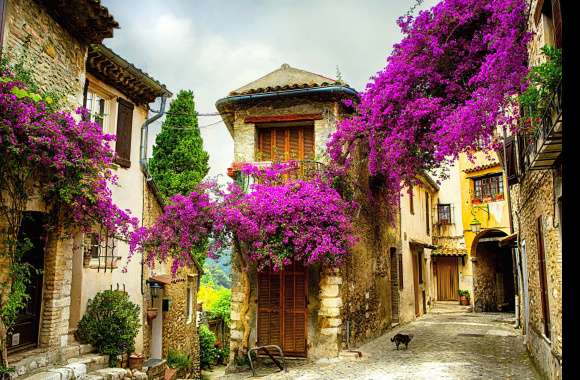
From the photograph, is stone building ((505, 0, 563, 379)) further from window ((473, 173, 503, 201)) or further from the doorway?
window ((473, 173, 503, 201))

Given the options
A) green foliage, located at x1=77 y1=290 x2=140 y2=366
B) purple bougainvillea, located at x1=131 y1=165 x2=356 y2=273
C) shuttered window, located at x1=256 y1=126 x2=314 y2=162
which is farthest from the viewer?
shuttered window, located at x1=256 y1=126 x2=314 y2=162

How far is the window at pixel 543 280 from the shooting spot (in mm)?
7785

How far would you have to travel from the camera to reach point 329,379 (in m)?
9.22

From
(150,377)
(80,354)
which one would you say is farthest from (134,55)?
(150,377)

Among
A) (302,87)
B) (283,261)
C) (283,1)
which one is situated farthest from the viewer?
(302,87)

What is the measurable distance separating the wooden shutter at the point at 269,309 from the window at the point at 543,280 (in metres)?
6.26

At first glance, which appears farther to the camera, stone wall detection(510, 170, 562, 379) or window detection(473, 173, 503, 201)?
window detection(473, 173, 503, 201)

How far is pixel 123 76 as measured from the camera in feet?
37.6

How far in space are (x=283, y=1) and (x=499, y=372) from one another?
841 centimetres

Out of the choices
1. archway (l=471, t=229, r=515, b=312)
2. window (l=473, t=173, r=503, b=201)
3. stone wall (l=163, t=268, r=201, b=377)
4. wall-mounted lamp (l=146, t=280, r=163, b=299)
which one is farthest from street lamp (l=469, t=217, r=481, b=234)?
wall-mounted lamp (l=146, t=280, r=163, b=299)

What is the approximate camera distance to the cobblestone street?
9.10 m

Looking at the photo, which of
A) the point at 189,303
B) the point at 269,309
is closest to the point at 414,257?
the point at 189,303

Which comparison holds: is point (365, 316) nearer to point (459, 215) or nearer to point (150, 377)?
point (150, 377)

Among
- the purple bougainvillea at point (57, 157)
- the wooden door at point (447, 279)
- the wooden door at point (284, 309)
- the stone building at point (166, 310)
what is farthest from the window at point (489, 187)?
the purple bougainvillea at point (57, 157)
